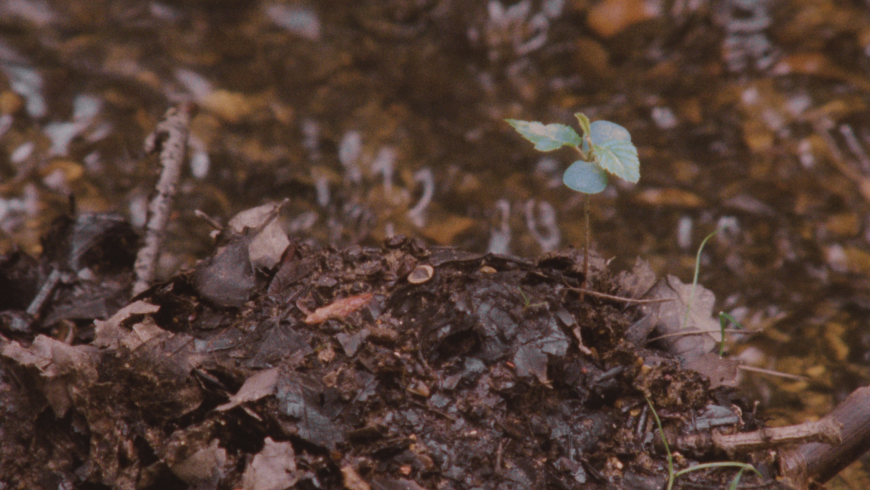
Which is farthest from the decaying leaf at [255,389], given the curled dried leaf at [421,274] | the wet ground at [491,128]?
the wet ground at [491,128]

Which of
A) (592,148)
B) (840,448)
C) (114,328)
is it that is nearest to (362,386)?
(114,328)

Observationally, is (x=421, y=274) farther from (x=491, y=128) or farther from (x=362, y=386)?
(x=491, y=128)

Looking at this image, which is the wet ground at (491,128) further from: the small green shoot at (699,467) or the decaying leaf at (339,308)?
the decaying leaf at (339,308)

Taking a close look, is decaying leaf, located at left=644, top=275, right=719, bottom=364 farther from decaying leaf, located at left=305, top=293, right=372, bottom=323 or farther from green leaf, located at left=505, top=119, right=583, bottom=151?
decaying leaf, located at left=305, top=293, right=372, bottom=323

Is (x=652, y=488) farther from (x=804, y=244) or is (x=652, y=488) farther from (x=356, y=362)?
(x=804, y=244)

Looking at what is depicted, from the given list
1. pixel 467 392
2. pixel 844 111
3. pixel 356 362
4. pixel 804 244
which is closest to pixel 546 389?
pixel 467 392

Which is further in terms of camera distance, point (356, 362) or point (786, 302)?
point (786, 302)
